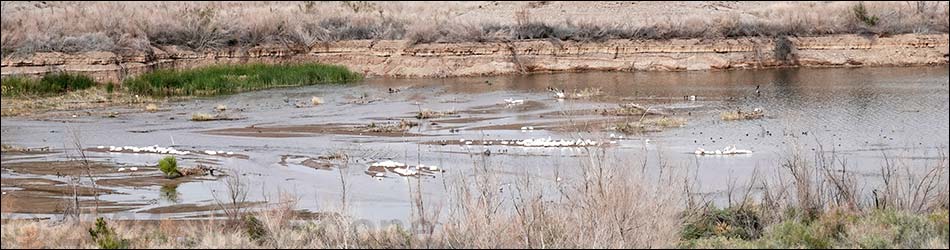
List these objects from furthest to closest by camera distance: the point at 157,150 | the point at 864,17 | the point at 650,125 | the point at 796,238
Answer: the point at 864,17 → the point at 650,125 → the point at 157,150 → the point at 796,238

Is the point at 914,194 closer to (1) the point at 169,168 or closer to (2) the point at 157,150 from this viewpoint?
(1) the point at 169,168

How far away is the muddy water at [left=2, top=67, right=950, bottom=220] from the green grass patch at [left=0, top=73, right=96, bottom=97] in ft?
12.0

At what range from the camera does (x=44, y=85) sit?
32.0 meters

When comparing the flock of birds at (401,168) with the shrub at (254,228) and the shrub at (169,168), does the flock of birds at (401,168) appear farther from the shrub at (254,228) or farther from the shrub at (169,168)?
the shrub at (254,228)

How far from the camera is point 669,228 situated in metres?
10.2

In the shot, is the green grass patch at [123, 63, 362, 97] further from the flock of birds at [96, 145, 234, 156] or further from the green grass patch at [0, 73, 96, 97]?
the flock of birds at [96, 145, 234, 156]

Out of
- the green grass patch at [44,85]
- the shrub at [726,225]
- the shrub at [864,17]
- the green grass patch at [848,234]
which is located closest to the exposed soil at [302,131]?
the green grass patch at [44,85]

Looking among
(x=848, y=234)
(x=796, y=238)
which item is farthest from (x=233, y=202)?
(x=848, y=234)

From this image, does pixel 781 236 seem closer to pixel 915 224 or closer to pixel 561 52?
pixel 915 224

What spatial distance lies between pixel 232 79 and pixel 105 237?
85.6 feet

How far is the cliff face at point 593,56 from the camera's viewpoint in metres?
41.9

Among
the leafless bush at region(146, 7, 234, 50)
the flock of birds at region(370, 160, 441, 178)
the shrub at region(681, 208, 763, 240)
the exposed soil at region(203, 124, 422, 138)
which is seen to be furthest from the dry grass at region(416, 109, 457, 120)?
the leafless bush at region(146, 7, 234, 50)

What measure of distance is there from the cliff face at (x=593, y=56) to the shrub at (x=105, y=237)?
30.9 m

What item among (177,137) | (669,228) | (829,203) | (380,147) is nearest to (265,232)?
(669,228)
